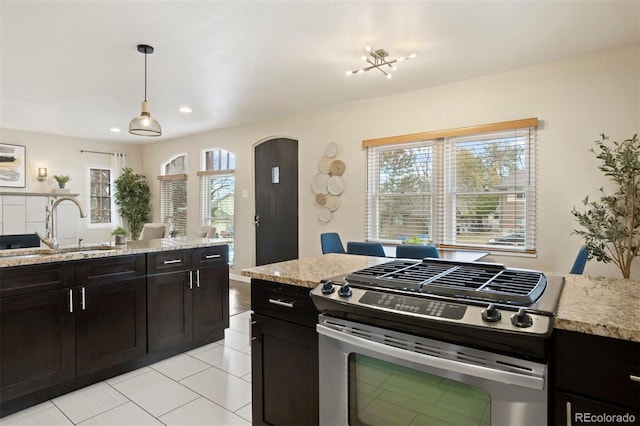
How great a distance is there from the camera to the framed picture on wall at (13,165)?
628 cm

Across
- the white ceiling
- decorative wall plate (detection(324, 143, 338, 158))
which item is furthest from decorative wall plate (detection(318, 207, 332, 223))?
the white ceiling

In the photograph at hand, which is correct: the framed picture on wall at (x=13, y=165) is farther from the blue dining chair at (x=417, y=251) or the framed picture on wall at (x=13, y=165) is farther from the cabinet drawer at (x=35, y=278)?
the blue dining chair at (x=417, y=251)

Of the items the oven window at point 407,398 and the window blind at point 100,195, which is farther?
the window blind at point 100,195

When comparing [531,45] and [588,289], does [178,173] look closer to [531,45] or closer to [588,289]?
[531,45]

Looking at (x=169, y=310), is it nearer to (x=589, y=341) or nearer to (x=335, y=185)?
(x=335, y=185)

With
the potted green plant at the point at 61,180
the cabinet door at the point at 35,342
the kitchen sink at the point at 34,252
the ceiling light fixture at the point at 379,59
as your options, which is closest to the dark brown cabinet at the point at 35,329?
the cabinet door at the point at 35,342

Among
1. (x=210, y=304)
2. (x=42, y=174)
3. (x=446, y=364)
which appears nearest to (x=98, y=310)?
(x=210, y=304)

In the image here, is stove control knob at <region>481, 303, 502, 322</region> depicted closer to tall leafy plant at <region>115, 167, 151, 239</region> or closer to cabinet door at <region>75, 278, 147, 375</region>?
cabinet door at <region>75, 278, 147, 375</region>

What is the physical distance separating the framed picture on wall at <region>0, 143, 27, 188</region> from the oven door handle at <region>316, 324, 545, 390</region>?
7382 mm

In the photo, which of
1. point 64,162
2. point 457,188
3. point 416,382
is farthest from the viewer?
point 64,162

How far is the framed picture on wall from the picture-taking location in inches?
247

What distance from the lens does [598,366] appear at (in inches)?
39.6

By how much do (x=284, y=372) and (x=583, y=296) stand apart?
126 cm

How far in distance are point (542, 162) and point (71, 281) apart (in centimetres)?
410
